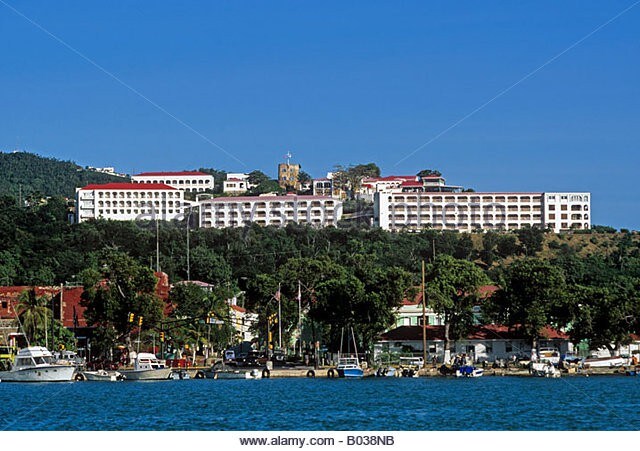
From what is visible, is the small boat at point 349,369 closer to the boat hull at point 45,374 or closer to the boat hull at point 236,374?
the boat hull at point 236,374

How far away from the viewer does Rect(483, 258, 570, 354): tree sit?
9200 centimetres

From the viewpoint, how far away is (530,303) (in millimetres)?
92438

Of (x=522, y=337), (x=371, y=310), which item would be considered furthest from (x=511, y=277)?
(x=371, y=310)

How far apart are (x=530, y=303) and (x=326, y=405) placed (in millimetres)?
44726

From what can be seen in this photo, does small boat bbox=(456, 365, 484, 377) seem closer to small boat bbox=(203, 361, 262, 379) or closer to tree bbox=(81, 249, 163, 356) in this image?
small boat bbox=(203, 361, 262, 379)

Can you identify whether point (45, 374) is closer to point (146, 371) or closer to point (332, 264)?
point (146, 371)

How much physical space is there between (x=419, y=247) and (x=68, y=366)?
327ft

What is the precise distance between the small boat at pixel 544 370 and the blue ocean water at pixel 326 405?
5.58 meters

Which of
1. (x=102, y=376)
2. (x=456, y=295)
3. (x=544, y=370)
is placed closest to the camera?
(x=102, y=376)

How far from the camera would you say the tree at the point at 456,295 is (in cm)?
9375

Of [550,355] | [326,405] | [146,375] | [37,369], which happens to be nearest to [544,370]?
[550,355]

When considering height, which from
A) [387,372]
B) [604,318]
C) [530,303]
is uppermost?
[530,303]

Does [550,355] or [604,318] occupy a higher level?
[604,318]

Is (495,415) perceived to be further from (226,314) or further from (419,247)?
(419,247)
